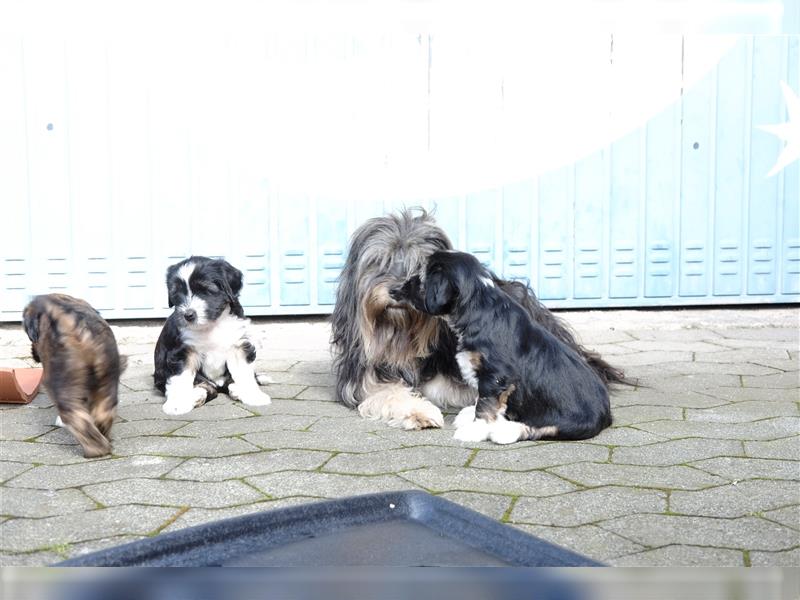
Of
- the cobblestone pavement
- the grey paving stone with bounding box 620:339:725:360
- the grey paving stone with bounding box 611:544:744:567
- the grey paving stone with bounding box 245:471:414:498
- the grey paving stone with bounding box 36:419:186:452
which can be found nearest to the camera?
the grey paving stone with bounding box 611:544:744:567

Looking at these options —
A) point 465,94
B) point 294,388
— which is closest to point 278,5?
point 465,94

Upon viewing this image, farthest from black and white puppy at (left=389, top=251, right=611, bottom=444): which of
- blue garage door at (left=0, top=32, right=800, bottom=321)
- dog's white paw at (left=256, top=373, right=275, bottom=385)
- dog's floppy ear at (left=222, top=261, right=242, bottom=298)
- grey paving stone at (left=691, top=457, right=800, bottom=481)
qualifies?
blue garage door at (left=0, top=32, right=800, bottom=321)

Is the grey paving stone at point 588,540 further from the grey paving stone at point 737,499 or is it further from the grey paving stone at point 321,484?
the grey paving stone at point 321,484

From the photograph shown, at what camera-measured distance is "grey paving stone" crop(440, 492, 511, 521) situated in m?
3.42

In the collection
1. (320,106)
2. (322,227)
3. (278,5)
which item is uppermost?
(278,5)

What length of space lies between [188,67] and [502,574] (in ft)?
17.7

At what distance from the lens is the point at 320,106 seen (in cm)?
748

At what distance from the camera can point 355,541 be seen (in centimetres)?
322

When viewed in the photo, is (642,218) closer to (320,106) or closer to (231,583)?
(320,106)

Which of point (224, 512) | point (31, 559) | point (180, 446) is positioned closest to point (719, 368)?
point (180, 446)

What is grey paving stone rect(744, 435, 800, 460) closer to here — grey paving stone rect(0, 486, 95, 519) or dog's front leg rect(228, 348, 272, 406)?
dog's front leg rect(228, 348, 272, 406)

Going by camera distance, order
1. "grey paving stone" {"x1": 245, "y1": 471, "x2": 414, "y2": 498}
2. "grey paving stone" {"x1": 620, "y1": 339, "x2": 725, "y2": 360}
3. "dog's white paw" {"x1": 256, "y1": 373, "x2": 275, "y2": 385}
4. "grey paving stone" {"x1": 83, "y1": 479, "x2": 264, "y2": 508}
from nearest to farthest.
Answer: "grey paving stone" {"x1": 83, "y1": 479, "x2": 264, "y2": 508}, "grey paving stone" {"x1": 245, "y1": 471, "x2": 414, "y2": 498}, "dog's white paw" {"x1": 256, "y1": 373, "x2": 275, "y2": 385}, "grey paving stone" {"x1": 620, "y1": 339, "x2": 725, "y2": 360}

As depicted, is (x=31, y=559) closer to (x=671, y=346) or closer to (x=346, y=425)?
(x=346, y=425)

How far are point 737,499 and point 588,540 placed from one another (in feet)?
2.36
